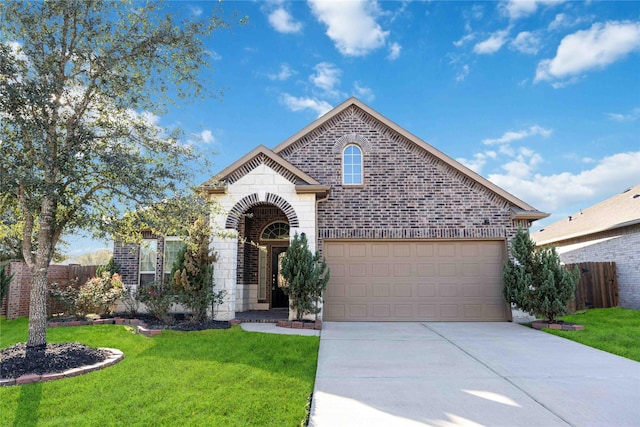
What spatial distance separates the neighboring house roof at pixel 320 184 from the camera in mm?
11016

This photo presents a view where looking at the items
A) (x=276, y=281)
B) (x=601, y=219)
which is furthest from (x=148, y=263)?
(x=601, y=219)

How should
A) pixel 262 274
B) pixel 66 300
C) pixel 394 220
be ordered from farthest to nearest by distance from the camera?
pixel 262 274
pixel 394 220
pixel 66 300

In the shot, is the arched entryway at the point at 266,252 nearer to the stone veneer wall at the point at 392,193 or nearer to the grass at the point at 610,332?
the stone veneer wall at the point at 392,193

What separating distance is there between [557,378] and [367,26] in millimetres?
9217

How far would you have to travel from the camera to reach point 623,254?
1443 centimetres

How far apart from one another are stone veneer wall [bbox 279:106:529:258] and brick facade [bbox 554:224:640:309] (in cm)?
572

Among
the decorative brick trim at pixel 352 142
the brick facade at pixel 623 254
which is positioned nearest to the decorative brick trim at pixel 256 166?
the decorative brick trim at pixel 352 142

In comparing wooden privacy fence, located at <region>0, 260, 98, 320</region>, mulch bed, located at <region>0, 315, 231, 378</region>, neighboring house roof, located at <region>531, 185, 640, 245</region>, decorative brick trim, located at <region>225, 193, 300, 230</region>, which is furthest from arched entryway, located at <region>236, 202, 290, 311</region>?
neighboring house roof, located at <region>531, 185, 640, 245</region>

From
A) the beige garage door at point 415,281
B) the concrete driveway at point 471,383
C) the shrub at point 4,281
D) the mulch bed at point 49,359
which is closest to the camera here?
the concrete driveway at point 471,383

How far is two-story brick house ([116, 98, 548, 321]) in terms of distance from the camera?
11.1m

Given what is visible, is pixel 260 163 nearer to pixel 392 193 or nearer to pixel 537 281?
pixel 392 193

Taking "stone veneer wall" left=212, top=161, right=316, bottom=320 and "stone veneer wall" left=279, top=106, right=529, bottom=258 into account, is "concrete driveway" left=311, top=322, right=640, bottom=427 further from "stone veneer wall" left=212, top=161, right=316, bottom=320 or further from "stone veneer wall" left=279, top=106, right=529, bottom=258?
"stone veneer wall" left=279, top=106, right=529, bottom=258

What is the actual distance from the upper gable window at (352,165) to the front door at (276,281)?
3.64 m

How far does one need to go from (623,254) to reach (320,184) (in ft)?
39.1
